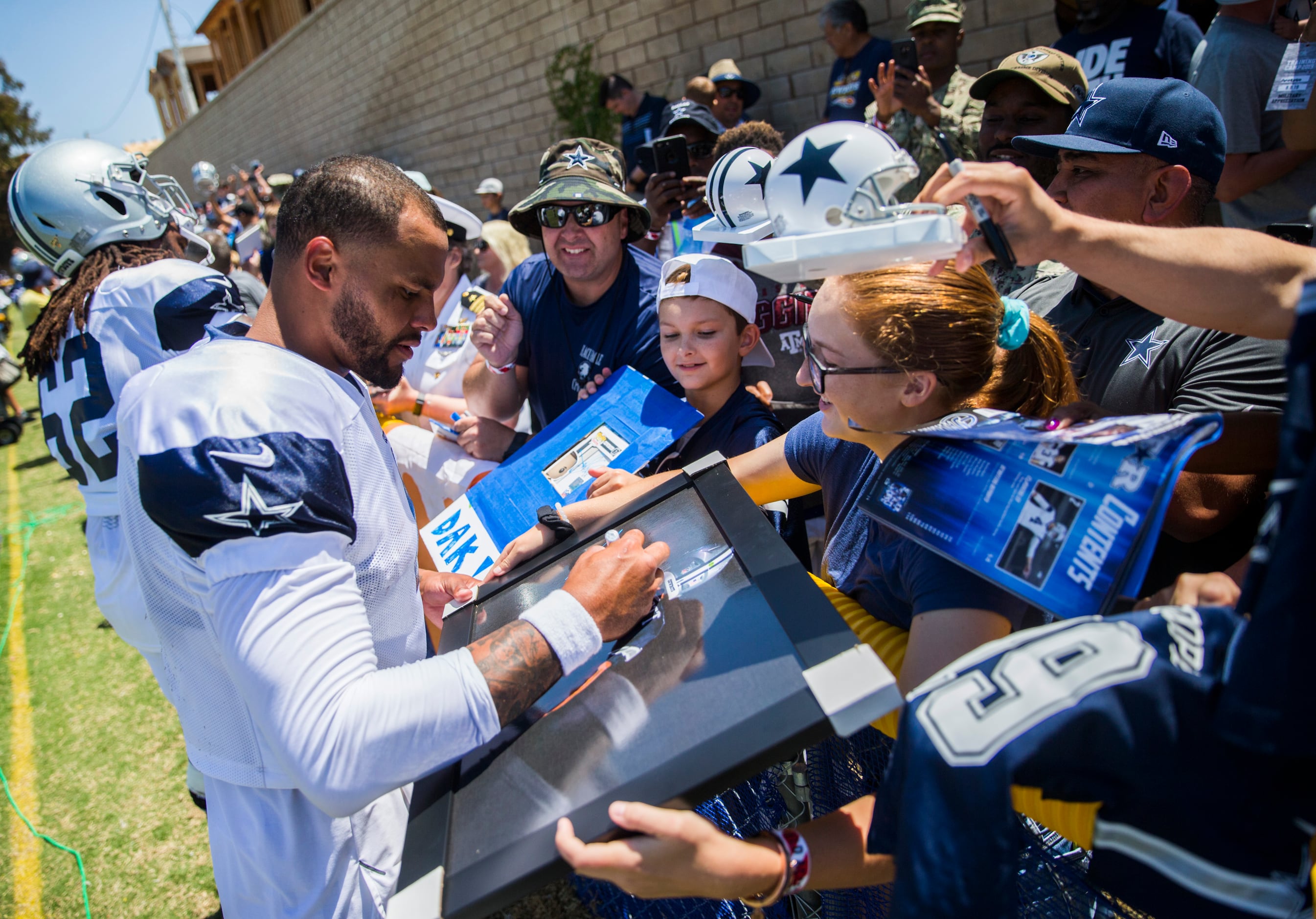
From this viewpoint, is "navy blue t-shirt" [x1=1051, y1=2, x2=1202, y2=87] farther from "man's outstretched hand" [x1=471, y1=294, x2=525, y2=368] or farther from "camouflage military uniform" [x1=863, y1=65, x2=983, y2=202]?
"man's outstretched hand" [x1=471, y1=294, x2=525, y2=368]

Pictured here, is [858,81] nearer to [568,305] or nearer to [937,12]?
[937,12]

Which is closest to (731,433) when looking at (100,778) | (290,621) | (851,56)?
(290,621)

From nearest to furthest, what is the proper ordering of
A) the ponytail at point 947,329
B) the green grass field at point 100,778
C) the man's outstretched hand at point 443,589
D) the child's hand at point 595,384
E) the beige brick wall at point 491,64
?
the ponytail at point 947,329
the man's outstretched hand at point 443,589
the child's hand at point 595,384
the green grass field at point 100,778
the beige brick wall at point 491,64

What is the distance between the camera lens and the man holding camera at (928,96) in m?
4.42

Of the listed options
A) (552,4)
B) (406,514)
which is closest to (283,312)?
(406,514)

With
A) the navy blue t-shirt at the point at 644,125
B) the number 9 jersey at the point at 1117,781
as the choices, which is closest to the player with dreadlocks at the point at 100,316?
the number 9 jersey at the point at 1117,781

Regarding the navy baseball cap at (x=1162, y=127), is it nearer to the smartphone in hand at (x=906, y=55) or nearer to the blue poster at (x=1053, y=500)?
the blue poster at (x=1053, y=500)

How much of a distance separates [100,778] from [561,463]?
338cm

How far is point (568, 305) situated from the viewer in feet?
10.7

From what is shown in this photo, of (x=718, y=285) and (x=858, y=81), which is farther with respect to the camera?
(x=858, y=81)

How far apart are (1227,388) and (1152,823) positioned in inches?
49.2

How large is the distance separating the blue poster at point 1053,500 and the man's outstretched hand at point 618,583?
52cm

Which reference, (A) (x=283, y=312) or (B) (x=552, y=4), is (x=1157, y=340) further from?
(B) (x=552, y=4)

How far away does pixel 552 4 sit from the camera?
35.9 feet
